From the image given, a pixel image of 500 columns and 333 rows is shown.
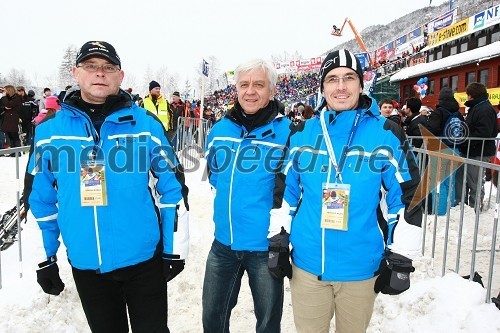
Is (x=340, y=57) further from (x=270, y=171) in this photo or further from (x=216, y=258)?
(x=216, y=258)

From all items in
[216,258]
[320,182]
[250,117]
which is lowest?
[216,258]

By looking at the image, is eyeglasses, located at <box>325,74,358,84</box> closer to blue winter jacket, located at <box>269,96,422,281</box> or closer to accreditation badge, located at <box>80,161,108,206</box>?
blue winter jacket, located at <box>269,96,422,281</box>

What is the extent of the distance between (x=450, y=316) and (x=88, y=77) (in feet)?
11.2

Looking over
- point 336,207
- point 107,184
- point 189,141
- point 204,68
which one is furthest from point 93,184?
point 204,68

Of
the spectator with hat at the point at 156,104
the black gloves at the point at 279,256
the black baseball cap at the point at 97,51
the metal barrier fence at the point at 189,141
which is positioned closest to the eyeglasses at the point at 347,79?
the black gloves at the point at 279,256

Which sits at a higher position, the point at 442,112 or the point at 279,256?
the point at 442,112

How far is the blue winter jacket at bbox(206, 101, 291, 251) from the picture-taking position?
244 centimetres

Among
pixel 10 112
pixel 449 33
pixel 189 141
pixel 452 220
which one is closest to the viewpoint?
pixel 452 220

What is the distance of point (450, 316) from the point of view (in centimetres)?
314

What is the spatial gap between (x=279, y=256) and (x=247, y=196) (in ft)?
1.52

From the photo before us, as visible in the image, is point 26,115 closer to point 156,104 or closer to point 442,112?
point 156,104

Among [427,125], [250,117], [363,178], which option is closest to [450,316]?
[363,178]

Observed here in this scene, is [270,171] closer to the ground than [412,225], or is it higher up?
higher up

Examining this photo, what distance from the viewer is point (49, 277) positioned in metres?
2.23
